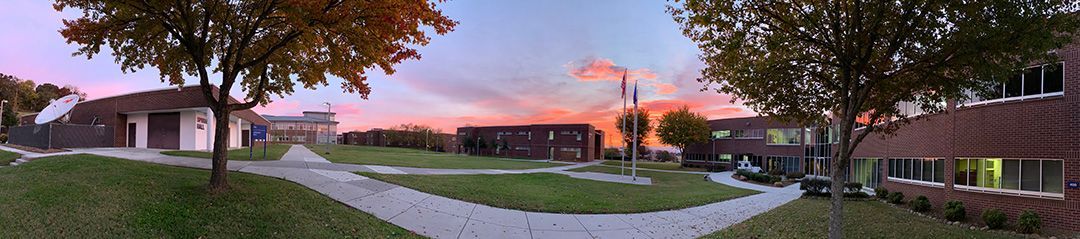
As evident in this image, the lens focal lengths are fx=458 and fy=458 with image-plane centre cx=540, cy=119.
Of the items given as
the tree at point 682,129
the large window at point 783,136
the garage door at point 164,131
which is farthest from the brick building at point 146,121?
the large window at point 783,136

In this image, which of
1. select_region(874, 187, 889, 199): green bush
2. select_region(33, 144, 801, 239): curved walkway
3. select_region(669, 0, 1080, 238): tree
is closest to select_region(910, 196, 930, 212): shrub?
select_region(874, 187, 889, 199): green bush

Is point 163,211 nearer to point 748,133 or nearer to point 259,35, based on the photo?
point 259,35

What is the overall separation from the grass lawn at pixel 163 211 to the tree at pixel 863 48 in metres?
7.41

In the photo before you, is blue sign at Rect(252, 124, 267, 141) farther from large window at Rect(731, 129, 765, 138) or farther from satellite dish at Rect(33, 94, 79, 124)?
large window at Rect(731, 129, 765, 138)

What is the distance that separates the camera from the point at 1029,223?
10.8m

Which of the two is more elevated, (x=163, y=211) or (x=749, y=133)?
(x=749, y=133)

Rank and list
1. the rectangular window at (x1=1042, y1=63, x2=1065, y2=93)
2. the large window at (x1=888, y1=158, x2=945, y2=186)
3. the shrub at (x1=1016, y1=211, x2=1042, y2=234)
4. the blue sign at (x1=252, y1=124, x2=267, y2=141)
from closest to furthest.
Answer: the shrub at (x1=1016, y1=211, x2=1042, y2=234)
the rectangular window at (x1=1042, y1=63, x2=1065, y2=93)
the large window at (x1=888, y1=158, x2=945, y2=186)
the blue sign at (x1=252, y1=124, x2=267, y2=141)

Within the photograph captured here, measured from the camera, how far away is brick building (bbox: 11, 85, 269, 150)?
2852 cm

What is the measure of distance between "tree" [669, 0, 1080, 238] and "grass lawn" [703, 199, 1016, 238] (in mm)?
1523

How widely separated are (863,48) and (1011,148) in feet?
23.2

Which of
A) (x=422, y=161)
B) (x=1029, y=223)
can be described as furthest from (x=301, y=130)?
(x=1029, y=223)

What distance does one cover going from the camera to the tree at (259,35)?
31.7 feet

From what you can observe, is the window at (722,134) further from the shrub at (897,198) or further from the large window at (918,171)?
the shrub at (897,198)

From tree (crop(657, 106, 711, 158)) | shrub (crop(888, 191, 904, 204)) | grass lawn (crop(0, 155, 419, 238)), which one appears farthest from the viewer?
tree (crop(657, 106, 711, 158))
